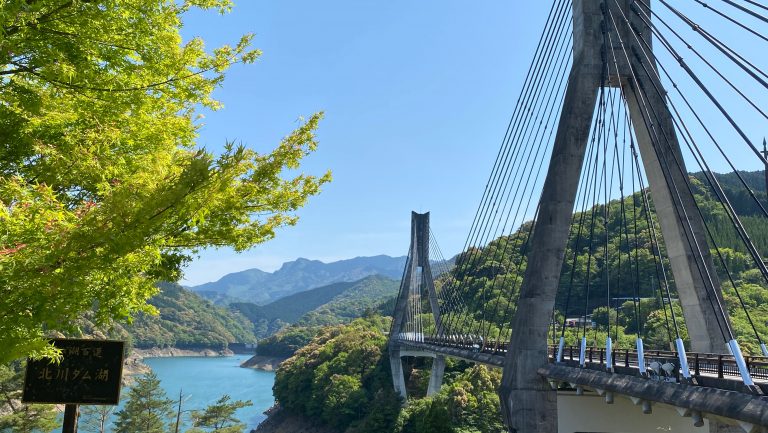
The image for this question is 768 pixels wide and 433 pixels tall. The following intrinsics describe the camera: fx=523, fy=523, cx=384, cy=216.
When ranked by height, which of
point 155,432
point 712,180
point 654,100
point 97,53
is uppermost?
point 654,100

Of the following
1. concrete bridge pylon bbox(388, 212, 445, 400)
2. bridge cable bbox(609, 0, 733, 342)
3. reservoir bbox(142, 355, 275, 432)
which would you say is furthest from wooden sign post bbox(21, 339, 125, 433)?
reservoir bbox(142, 355, 275, 432)

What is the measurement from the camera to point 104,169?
5391mm

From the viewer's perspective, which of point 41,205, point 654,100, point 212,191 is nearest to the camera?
point 41,205

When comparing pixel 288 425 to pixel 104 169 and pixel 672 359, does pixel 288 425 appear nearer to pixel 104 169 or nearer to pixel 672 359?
pixel 672 359

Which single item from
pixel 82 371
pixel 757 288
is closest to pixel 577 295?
pixel 757 288

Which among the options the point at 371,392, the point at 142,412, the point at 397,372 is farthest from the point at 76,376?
the point at 371,392

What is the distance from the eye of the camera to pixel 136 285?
5.92m

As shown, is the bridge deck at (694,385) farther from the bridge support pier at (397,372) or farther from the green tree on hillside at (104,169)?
the bridge support pier at (397,372)

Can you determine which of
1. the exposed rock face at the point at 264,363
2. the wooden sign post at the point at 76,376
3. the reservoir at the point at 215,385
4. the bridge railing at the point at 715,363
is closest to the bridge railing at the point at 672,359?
the bridge railing at the point at 715,363

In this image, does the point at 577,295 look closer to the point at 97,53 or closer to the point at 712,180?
the point at 712,180

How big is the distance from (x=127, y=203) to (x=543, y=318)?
15.2m

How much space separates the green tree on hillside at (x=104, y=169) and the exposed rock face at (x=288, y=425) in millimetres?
53628

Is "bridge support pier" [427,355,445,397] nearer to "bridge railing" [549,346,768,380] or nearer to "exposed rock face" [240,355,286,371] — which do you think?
"bridge railing" [549,346,768,380]

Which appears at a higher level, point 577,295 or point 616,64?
point 616,64
